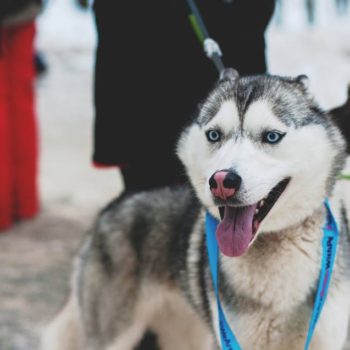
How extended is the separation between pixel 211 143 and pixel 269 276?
470 mm

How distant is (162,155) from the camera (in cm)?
325

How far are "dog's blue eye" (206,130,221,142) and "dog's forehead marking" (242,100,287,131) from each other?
91mm

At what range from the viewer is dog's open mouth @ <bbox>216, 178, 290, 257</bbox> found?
6.79ft

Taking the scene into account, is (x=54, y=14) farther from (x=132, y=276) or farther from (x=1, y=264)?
(x=132, y=276)

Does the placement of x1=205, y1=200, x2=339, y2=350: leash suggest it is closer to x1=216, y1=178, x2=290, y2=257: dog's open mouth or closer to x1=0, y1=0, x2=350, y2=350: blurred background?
x1=216, y1=178, x2=290, y2=257: dog's open mouth

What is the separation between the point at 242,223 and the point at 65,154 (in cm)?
557

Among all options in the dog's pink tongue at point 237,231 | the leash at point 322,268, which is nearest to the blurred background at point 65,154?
the leash at point 322,268

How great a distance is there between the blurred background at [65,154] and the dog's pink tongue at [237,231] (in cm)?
61


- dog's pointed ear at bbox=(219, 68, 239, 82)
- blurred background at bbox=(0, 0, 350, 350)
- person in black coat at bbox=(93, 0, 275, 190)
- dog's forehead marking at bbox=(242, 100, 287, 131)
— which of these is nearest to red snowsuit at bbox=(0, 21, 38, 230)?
blurred background at bbox=(0, 0, 350, 350)

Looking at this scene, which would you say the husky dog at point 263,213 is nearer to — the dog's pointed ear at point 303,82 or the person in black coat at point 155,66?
the dog's pointed ear at point 303,82

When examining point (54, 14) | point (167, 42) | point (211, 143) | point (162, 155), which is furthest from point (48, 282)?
point (54, 14)

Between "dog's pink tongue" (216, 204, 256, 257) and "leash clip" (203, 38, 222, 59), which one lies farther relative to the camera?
"leash clip" (203, 38, 222, 59)

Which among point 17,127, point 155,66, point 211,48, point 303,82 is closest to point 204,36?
point 211,48

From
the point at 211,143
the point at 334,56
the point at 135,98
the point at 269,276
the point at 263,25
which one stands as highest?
the point at 334,56
